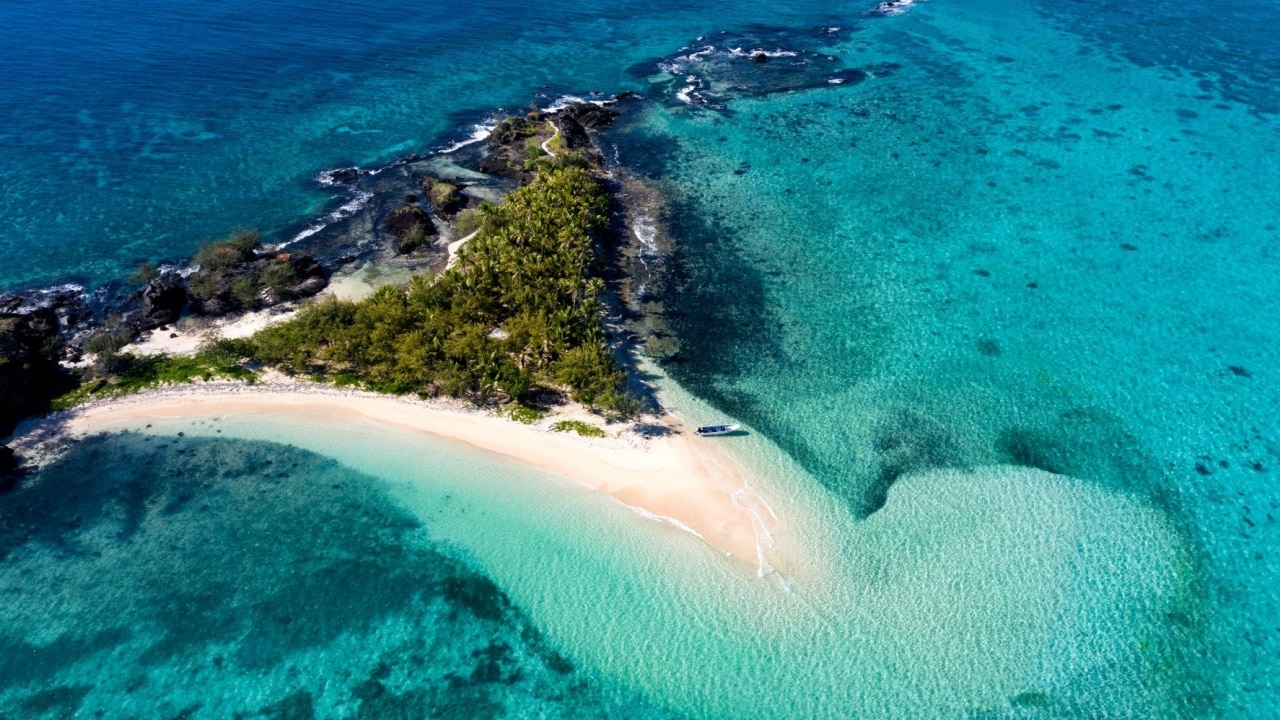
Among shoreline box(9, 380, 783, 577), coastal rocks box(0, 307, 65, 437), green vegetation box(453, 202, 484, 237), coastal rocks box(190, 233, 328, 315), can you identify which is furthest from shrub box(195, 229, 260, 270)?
green vegetation box(453, 202, 484, 237)

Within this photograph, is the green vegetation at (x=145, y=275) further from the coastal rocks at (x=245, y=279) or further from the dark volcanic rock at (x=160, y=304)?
the coastal rocks at (x=245, y=279)

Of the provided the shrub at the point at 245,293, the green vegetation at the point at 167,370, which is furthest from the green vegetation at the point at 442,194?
the green vegetation at the point at 167,370

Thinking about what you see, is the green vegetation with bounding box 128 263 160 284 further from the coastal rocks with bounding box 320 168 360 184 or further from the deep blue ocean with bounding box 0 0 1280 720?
the coastal rocks with bounding box 320 168 360 184

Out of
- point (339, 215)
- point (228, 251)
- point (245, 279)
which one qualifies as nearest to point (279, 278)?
point (245, 279)

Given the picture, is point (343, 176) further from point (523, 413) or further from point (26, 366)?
point (523, 413)

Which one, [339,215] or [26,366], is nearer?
[26,366]

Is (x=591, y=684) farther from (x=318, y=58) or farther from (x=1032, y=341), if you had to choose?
(x=318, y=58)

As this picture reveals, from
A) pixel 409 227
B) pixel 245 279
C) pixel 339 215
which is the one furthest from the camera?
pixel 339 215
